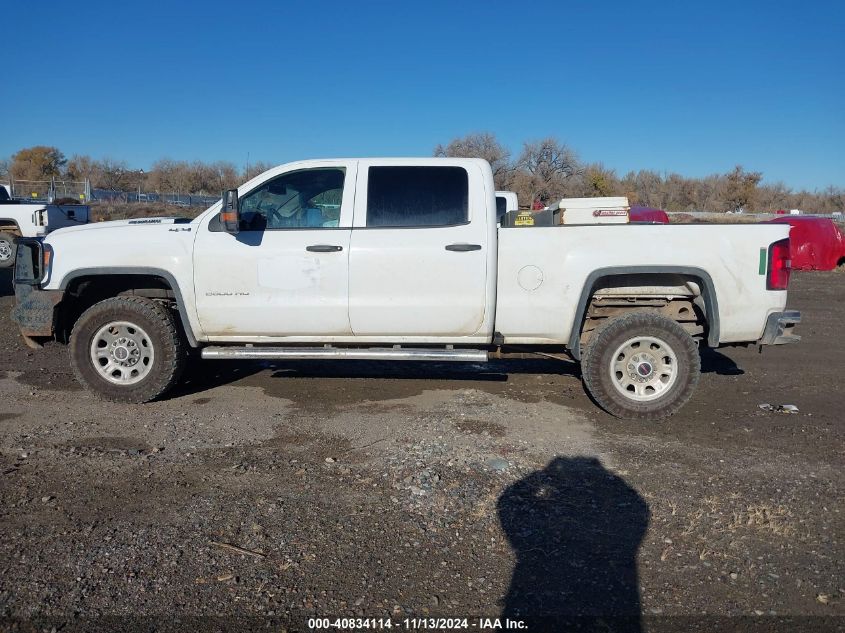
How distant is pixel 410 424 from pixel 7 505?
110 inches

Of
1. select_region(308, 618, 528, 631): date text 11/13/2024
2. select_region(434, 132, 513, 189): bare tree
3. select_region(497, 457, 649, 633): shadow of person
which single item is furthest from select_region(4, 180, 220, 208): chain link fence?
select_region(308, 618, 528, 631): date text 11/13/2024

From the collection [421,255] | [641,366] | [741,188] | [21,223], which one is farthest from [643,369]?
[741,188]

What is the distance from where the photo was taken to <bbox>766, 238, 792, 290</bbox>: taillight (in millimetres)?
5418

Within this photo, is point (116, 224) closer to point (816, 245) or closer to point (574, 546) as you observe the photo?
point (574, 546)

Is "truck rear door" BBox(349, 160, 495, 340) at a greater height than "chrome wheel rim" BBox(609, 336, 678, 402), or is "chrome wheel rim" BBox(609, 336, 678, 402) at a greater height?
"truck rear door" BBox(349, 160, 495, 340)

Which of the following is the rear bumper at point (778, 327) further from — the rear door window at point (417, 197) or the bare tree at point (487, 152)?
the bare tree at point (487, 152)

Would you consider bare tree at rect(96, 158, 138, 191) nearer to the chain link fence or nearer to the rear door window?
the chain link fence

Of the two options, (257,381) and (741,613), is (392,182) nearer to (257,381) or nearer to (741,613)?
(257,381)

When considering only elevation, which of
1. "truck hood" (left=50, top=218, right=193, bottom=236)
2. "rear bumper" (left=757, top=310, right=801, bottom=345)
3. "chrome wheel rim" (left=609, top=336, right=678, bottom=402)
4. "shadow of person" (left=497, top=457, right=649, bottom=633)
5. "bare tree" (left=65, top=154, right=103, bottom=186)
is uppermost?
"bare tree" (left=65, top=154, right=103, bottom=186)

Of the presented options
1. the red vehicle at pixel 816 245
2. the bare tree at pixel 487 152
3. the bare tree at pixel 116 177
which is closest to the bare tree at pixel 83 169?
the bare tree at pixel 116 177

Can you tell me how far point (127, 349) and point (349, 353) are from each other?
196cm

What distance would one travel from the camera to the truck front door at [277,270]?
18.4 ft

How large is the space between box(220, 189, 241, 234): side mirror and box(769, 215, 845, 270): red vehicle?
18715 millimetres

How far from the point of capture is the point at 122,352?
582cm
